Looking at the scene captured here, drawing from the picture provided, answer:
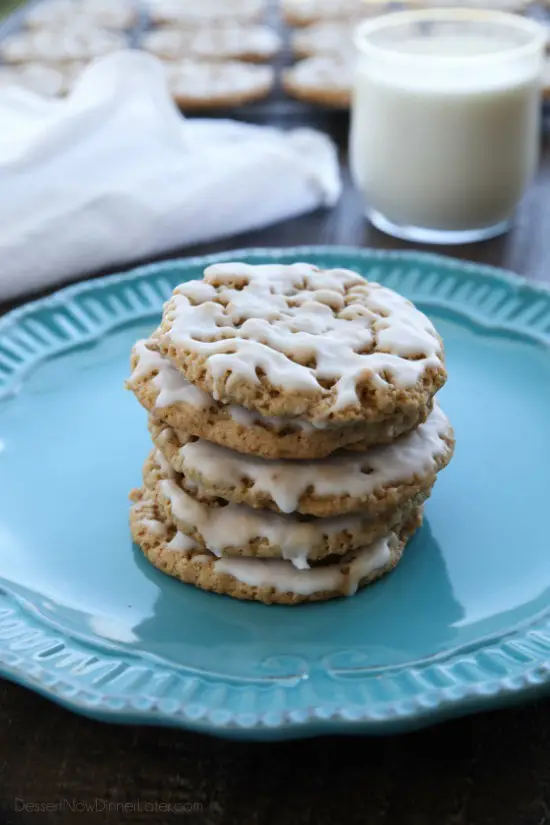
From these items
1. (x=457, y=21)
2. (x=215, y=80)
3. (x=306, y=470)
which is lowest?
(x=215, y=80)

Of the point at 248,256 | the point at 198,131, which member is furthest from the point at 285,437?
the point at 198,131

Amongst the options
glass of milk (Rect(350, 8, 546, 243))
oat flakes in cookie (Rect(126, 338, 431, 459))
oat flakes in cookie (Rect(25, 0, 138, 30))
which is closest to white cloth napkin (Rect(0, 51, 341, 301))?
glass of milk (Rect(350, 8, 546, 243))

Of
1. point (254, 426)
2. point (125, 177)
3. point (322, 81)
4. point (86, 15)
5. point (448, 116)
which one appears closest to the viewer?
point (254, 426)

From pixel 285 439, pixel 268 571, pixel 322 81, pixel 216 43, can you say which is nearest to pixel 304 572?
pixel 268 571

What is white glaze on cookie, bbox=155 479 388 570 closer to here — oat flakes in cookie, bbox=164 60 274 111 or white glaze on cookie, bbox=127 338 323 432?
white glaze on cookie, bbox=127 338 323 432

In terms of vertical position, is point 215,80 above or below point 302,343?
below

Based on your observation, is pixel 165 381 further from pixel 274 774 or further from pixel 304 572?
pixel 274 774
